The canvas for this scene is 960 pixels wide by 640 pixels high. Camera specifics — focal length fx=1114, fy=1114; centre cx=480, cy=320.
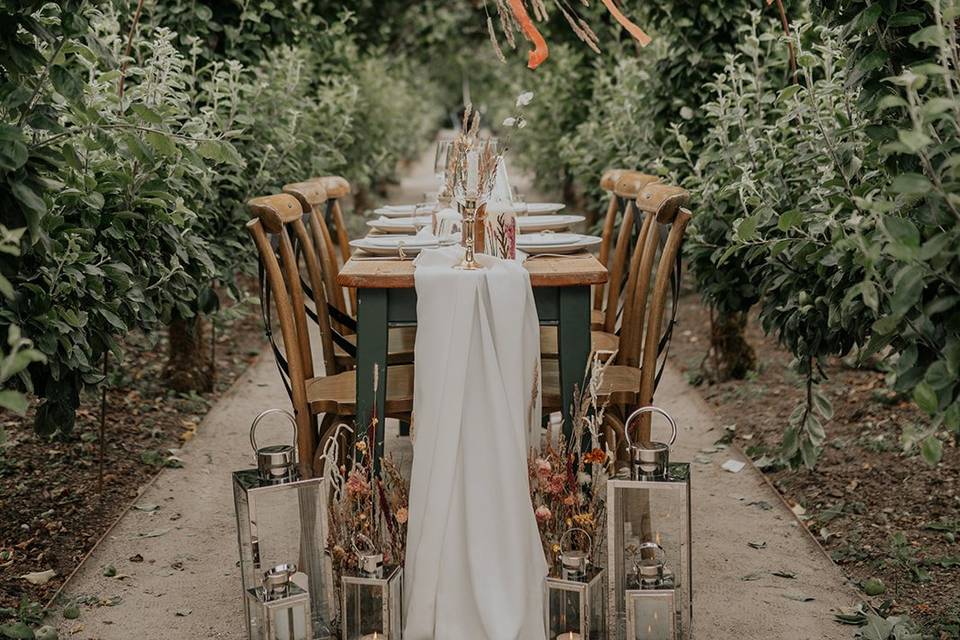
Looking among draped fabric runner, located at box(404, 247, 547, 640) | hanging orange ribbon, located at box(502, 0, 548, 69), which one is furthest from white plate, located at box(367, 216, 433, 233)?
hanging orange ribbon, located at box(502, 0, 548, 69)

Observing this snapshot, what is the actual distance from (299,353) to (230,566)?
72cm

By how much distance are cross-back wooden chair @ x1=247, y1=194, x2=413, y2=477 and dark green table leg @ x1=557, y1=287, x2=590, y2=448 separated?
0.57 metres

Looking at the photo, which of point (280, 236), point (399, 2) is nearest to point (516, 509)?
point (280, 236)

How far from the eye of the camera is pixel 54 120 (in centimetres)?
257

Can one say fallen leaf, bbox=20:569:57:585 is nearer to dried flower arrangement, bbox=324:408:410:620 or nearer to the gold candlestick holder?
dried flower arrangement, bbox=324:408:410:620

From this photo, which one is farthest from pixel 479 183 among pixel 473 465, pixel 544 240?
pixel 473 465

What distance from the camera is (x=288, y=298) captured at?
10.9 feet

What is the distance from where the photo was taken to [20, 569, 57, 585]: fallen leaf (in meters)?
3.33

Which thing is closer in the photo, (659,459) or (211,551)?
(659,459)

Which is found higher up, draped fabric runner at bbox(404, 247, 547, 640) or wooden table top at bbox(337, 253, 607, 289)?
wooden table top at bbox(337, 253, 607, 289)

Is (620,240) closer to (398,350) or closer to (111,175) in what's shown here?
(398,350)

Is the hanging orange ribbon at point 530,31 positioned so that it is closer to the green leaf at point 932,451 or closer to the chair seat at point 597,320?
the green leaf at point 932,451

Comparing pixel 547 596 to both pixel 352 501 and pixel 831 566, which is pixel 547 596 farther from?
pixel 831 566

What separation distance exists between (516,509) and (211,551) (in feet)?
4.10
